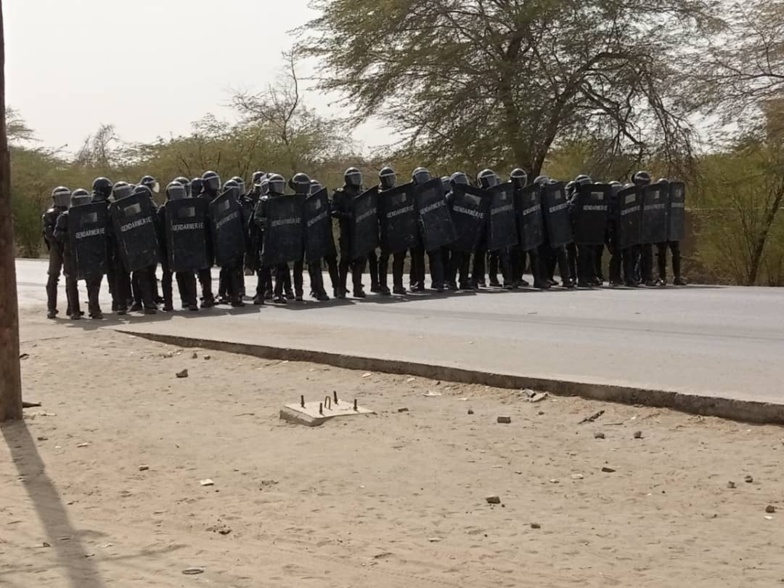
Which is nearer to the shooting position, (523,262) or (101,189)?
(101,189)

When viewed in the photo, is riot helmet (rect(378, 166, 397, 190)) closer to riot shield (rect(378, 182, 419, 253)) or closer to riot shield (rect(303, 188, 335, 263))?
riot shield (rect(378, 182, 419, 253))

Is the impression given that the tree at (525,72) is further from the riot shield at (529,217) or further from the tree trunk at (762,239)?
the riot shield at (529,217)

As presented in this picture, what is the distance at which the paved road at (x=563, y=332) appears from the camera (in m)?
8.12

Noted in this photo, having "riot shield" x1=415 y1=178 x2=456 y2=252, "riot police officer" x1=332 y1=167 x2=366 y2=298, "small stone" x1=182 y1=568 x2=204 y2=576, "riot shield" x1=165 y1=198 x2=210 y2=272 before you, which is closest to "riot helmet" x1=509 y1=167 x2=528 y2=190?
"riot shield" x1=415 y1=178 x2=456 y2=252

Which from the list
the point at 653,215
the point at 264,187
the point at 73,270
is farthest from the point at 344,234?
the point at 653,215

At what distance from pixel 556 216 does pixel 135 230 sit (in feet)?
23.0

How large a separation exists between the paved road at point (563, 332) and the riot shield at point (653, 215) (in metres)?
1.38

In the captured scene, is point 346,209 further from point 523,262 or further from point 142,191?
point 523,262

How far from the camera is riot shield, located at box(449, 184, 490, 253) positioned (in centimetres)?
1694

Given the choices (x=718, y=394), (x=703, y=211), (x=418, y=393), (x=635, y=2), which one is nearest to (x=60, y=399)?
(x=418, y=393)

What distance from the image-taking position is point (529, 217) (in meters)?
17.4

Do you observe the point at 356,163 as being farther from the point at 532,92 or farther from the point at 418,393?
the point at 418,393

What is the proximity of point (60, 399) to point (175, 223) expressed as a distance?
20.2ft

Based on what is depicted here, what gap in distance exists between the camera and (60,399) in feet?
29.3
